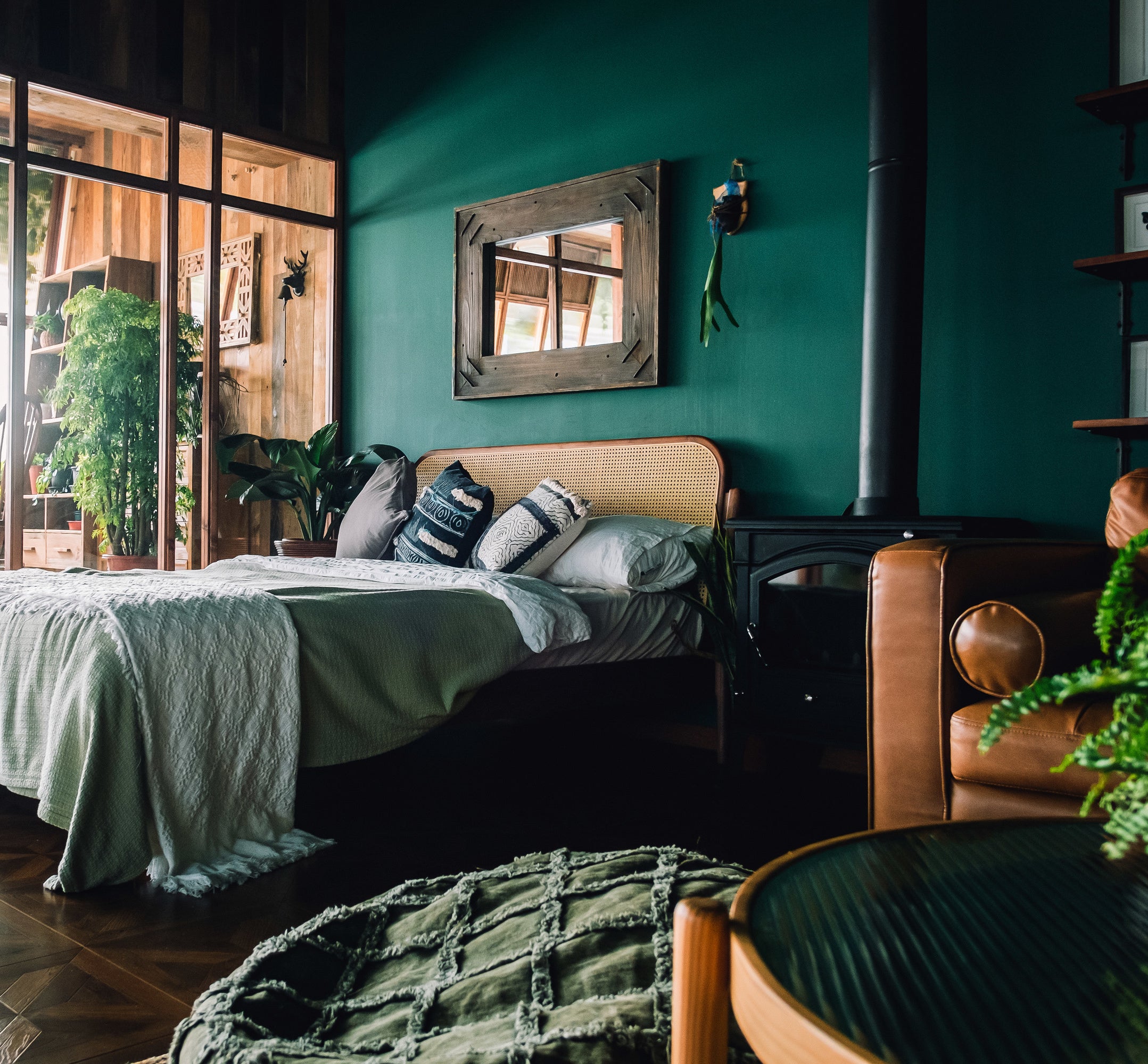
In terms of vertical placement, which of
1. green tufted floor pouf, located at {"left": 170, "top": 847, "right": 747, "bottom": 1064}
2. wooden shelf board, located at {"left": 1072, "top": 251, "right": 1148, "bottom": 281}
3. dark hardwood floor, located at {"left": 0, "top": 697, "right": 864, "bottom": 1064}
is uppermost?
wooden shelf board, located at {"left": 1072, "top": 251, "right": 1148, "bottom": 281}

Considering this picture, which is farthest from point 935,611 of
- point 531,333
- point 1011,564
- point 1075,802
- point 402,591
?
point 531,333

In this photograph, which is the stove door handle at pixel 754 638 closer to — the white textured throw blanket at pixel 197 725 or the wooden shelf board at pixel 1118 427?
the wooden shelf board at pixel 1118 427

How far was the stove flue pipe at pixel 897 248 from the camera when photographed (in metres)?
2.98

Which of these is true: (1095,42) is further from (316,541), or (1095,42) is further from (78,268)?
(78,268)

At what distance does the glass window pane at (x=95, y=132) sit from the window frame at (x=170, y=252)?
43 millimetres

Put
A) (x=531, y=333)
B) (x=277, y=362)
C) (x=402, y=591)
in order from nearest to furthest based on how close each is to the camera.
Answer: (x=402, y=591), (x=531, y=333), (x=277, y=362)

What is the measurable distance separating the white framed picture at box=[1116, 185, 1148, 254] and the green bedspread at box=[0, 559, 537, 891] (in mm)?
1991

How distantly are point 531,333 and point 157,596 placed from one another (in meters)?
2.44

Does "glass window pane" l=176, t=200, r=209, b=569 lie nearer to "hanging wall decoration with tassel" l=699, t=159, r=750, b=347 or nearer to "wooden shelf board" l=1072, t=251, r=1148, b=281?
"hanging wall decoration with tassel" l=699, t=159, r=750, b=347

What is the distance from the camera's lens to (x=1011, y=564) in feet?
6.79

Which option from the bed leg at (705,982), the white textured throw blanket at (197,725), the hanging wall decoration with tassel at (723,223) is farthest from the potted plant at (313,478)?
the bed leg at (705,982)

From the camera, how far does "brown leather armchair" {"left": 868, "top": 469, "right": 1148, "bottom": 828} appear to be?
1659 millimetres

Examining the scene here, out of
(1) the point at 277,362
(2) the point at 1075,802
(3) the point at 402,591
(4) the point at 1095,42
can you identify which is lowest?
(2) the point at 1075,802

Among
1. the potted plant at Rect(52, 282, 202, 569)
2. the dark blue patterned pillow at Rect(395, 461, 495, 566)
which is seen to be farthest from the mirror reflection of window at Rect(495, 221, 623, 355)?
the potted plant at Rect(52, 282, 202, 569)
